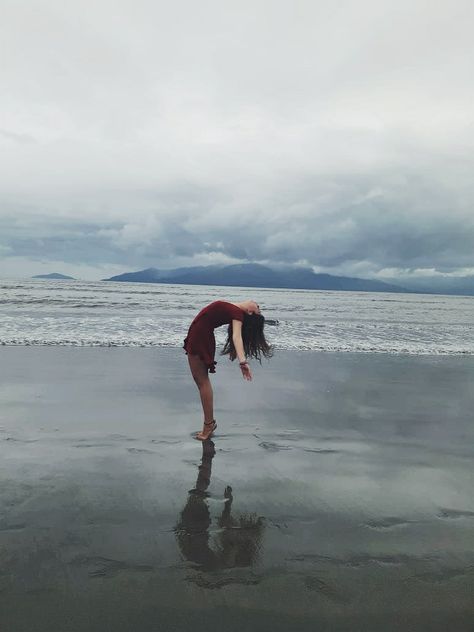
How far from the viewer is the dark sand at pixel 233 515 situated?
9.27 feet

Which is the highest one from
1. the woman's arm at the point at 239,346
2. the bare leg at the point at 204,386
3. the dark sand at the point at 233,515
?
the woman's arm at the point at 239,346

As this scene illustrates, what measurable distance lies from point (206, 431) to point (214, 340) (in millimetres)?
1297

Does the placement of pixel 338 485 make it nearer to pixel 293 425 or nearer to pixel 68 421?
pixel 293 425

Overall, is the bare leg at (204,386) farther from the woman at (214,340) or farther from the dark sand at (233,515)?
the dark sand at (233,515)

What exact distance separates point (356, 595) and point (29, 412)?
19.6 ft

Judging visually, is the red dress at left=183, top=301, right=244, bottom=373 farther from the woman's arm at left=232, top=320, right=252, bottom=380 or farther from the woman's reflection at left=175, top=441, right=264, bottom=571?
the woman's reflection at left=175, top=441, right=264, bottom=571

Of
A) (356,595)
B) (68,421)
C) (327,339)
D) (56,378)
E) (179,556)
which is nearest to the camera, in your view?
(356,595)

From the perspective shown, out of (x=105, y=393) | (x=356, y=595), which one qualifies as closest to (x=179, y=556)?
(x=356, y=595)

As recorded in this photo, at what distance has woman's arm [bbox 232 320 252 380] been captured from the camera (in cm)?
595

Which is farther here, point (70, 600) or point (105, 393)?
point (105, 393)

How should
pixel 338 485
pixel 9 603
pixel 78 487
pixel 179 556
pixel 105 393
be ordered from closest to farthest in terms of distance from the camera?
pixel 9 603
pixel 179 556
pixel 78 487
pixel 338 485
pixel 105 393

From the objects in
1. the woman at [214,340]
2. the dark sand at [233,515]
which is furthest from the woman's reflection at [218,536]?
the woman at [214,340]

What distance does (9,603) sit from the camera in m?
2.76

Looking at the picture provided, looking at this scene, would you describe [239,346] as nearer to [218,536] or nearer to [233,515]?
[233,515]
